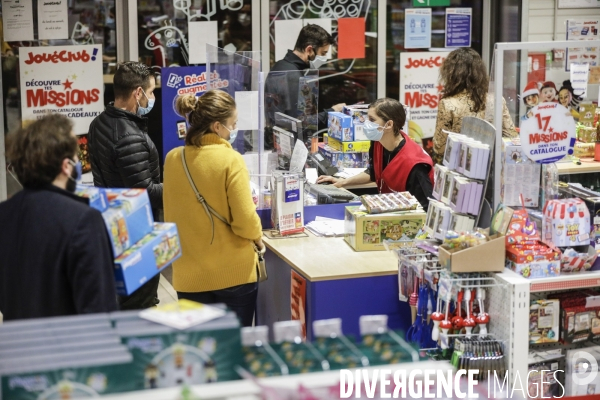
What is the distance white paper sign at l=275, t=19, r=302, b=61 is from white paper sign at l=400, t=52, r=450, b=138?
1132 mm

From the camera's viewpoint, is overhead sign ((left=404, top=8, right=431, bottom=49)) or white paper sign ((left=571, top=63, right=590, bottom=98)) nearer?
white paper sign ((left=571, top=63, right=590, bottom=98))

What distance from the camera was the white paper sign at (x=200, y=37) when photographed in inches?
324

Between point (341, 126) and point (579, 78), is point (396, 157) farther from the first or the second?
point (579, 78)

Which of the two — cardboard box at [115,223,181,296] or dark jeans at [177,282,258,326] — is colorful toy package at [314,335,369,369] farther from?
dark jeans at [177,282,258,326]

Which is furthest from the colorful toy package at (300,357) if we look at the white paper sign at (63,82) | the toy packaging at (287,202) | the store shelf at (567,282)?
the white paper sign at (63,82)

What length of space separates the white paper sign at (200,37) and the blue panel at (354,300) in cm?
421

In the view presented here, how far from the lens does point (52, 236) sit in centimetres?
284

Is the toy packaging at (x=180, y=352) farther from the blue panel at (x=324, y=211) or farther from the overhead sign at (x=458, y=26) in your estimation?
the overhead sign at (x=458, y=26)

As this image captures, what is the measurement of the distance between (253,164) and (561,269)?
231 centimetres

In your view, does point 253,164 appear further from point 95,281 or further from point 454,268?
point 95,281

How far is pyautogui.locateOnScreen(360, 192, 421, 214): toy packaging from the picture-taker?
4961mm

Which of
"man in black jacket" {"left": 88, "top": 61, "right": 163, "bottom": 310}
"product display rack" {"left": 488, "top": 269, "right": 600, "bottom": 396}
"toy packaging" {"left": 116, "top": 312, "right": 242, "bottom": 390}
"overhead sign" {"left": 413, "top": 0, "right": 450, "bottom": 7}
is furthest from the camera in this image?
"overhead sign" {"left": 413, "top": 0, "right": 450, "bottom": 7}

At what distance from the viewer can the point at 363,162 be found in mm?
7043

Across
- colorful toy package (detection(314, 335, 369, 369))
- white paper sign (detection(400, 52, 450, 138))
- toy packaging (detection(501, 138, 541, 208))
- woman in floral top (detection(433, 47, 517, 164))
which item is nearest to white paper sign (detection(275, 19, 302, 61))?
white paper sign (detection(400, 52, 450, 138))
